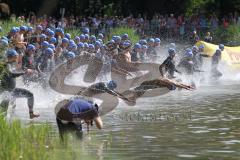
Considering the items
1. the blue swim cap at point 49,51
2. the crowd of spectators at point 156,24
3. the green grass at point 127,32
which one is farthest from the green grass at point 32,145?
the crowd of spectators at point 156,24

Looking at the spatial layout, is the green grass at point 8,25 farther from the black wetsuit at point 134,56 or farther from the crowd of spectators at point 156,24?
the crowd of spectators at point 156,24

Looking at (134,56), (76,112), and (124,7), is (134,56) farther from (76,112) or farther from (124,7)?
(124,7)

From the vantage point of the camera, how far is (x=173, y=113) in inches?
683

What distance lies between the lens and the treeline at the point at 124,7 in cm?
4709

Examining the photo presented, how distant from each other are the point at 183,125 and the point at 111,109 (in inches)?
146

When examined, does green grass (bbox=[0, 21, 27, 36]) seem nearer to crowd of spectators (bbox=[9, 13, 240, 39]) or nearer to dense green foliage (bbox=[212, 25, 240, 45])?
crowd of spectators (bbox=[9, 13, 240, 39])

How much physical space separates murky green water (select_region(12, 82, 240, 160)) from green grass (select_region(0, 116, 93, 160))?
0.79m

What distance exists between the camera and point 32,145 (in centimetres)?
941

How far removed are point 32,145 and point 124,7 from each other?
41510 millimetres

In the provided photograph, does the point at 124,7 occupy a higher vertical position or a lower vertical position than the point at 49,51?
higher

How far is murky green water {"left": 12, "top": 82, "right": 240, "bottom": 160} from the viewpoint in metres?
11.6

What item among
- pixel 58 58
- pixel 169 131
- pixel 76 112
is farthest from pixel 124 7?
pixel 76 112

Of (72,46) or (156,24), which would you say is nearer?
(72,46)

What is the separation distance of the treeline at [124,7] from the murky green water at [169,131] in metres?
27.3
